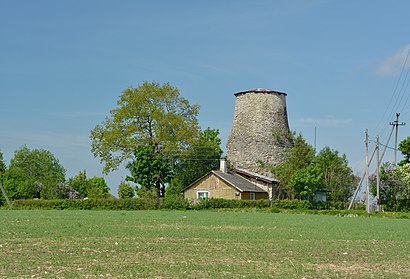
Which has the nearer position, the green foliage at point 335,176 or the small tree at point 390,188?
the small tree at point 390,188

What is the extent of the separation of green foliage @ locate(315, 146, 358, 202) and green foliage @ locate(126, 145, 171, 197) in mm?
17526

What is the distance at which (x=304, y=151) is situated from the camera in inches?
2970

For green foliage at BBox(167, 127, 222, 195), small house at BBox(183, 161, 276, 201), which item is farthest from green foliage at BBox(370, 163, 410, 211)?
green foliage at BBox(167, 127, 222, 195)

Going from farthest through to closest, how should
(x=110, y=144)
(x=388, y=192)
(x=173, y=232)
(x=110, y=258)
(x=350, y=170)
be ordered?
(x=350, y=170), (x=110, y=144), (x=388, y=192), (x=173, y=232), (x=110, y=258)

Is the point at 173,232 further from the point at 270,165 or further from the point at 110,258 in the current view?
the point at 270,165

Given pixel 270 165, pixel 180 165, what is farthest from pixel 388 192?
pixel 180 165

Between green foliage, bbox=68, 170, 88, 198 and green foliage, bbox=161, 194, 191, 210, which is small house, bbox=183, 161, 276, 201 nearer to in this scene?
green foliage, bbox=161, 194, 191, 210

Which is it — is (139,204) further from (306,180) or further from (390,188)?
(390,188)

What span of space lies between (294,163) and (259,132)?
9.52m

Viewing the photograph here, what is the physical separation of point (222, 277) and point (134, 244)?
639cm

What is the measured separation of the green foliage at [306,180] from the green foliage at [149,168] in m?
13.8

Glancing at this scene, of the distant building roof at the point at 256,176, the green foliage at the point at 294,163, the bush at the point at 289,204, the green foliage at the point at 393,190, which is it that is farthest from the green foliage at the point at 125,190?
the green foliage at the point at 393,190

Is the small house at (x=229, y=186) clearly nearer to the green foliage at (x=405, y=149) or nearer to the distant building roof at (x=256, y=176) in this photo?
the distant building roof at (x=256, y=176)

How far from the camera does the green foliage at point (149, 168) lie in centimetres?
7256
